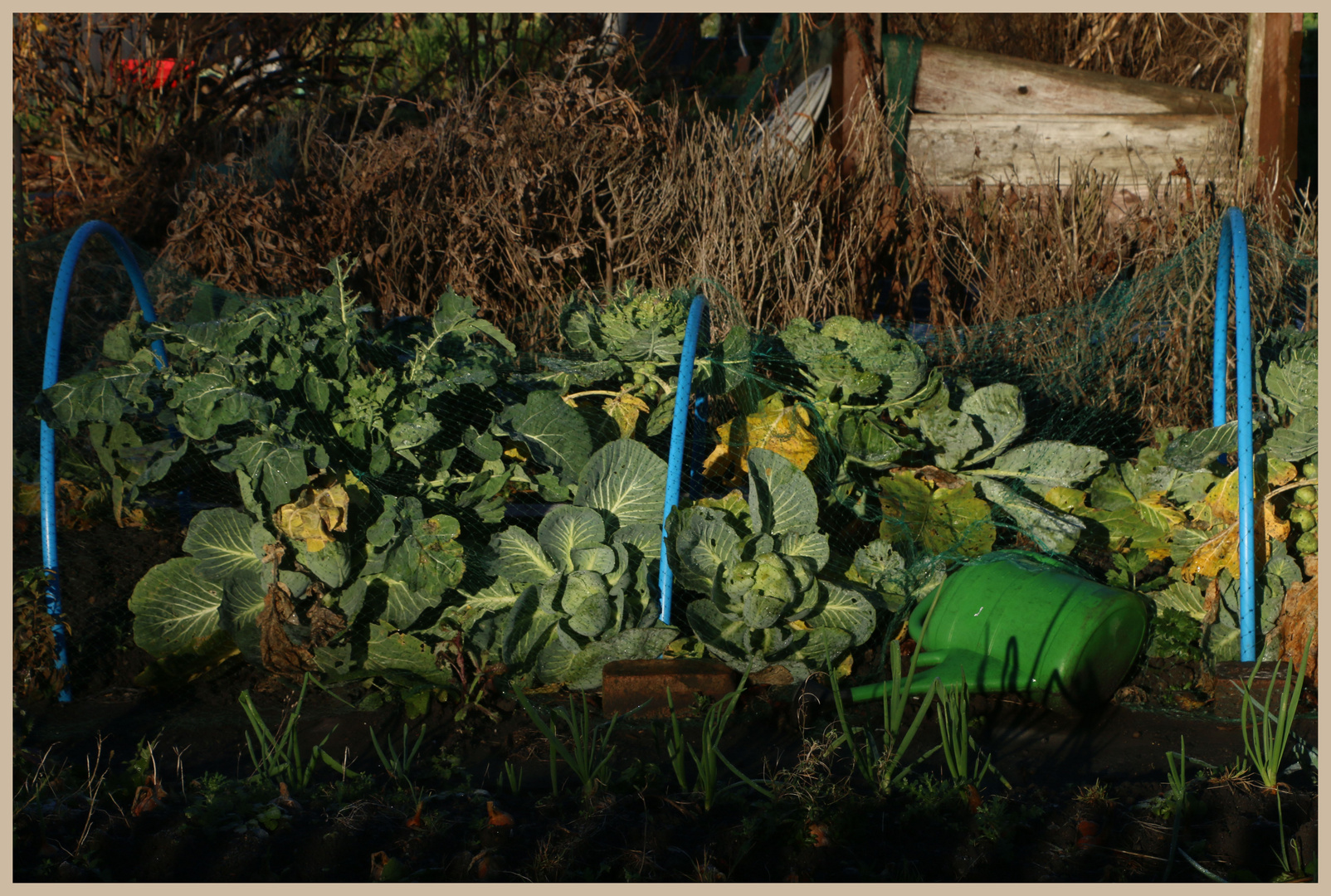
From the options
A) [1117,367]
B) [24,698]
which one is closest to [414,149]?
[24,698]

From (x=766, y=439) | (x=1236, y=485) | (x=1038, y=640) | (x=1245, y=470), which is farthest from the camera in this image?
(x=766, y=439)

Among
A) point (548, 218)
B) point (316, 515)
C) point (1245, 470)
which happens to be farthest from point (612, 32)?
point (1245, 470)

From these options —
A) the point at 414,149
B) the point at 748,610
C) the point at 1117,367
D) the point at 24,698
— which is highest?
the point at 414,149

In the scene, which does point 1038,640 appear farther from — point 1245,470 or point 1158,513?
point 1158,513

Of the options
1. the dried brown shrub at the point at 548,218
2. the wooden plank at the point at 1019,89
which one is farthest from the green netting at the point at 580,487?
the wooden plank at the point at 1019,89

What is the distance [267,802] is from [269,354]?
53.7 inches

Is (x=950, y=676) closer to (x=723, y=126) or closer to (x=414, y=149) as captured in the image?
(x=723, y=126)

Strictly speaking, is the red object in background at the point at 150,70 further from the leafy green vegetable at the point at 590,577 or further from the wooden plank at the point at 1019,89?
the leafy green vegetable at the point at 590,577

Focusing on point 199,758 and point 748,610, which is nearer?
point 199,758

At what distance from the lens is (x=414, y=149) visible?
4.93 meters

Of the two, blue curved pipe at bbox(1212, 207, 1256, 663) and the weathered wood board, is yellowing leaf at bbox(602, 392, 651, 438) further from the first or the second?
the weathered wood board

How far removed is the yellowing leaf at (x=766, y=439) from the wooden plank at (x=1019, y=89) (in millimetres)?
4154

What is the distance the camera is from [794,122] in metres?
6.26

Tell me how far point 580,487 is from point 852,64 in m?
4.52
